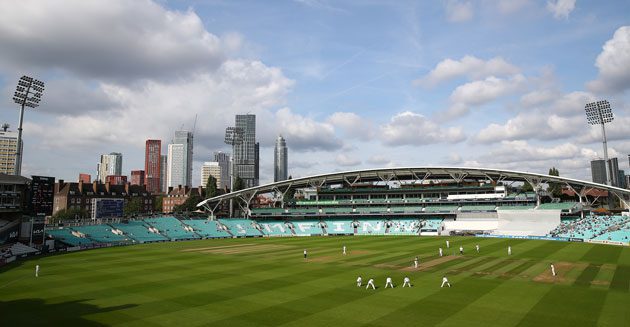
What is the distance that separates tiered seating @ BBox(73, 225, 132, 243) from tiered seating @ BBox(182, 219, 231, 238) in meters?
16.8

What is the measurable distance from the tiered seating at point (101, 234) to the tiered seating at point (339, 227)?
4283 centimetres

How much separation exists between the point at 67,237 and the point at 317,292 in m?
52.5

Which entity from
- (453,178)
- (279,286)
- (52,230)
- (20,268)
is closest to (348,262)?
(279,286)

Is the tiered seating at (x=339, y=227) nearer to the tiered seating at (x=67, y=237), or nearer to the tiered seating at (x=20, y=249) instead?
the tiered seating at (x=67, y=237)

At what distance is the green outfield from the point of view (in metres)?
21.0

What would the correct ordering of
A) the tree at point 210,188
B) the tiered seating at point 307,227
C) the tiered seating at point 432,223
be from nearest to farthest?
1. the tiered seating at point 432,223
2. the tiered seating at point 307,227
3. the tree at point 210,188

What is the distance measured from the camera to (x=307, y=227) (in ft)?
316

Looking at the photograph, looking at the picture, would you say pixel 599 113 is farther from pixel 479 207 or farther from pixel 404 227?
pixel 404 227

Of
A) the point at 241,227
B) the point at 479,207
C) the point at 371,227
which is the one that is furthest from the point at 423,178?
the point at 241,227

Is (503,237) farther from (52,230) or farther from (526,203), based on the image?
(52,230)

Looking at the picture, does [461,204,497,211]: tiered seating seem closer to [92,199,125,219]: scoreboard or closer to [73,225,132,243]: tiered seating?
[73,225,132,243]: tiered seating

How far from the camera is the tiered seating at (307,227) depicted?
307 feet

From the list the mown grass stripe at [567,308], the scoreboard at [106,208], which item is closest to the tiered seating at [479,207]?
the mown grass stripe at [567,308]

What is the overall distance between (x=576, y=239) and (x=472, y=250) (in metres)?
24.5
